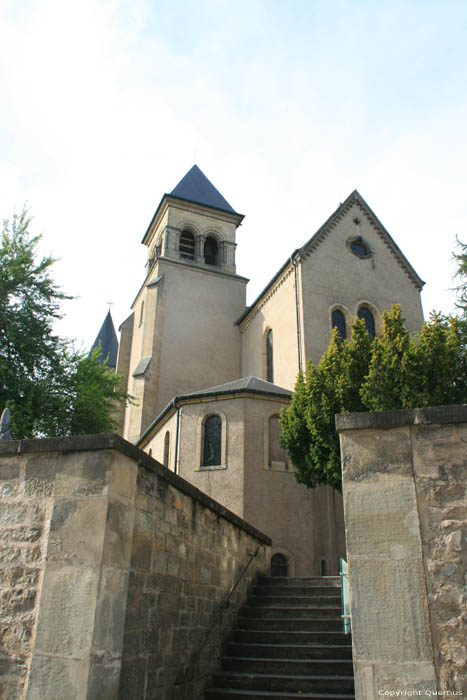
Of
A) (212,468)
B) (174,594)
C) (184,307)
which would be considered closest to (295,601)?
(174,594)

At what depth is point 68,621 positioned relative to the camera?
15.5 feet

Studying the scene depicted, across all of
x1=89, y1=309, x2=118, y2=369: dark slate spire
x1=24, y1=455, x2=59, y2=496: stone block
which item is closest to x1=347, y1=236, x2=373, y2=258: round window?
x1=24, y1=455, x2=59, y2=496: stone block

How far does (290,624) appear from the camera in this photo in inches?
333

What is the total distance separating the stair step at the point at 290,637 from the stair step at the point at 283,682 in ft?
2.74

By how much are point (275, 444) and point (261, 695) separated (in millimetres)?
9892

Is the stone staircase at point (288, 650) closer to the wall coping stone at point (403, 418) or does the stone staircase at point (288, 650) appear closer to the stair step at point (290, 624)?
the stair step at point (290, 624)

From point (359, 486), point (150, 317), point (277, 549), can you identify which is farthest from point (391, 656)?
point (150, 317)

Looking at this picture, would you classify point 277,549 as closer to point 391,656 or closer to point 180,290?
point 391,656

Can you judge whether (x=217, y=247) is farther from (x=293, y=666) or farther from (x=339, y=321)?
(x=293, y=666)

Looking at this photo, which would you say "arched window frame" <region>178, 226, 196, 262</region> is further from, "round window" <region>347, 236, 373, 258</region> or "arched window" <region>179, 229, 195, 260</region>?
"round window" <region>347, 236, 373, 258</region>

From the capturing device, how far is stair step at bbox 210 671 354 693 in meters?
6.82

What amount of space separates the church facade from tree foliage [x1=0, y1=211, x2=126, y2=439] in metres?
2.64

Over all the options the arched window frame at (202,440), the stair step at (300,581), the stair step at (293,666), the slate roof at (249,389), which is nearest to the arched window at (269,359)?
the slate roof at (249,389)

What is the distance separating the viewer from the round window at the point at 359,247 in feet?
79.4
